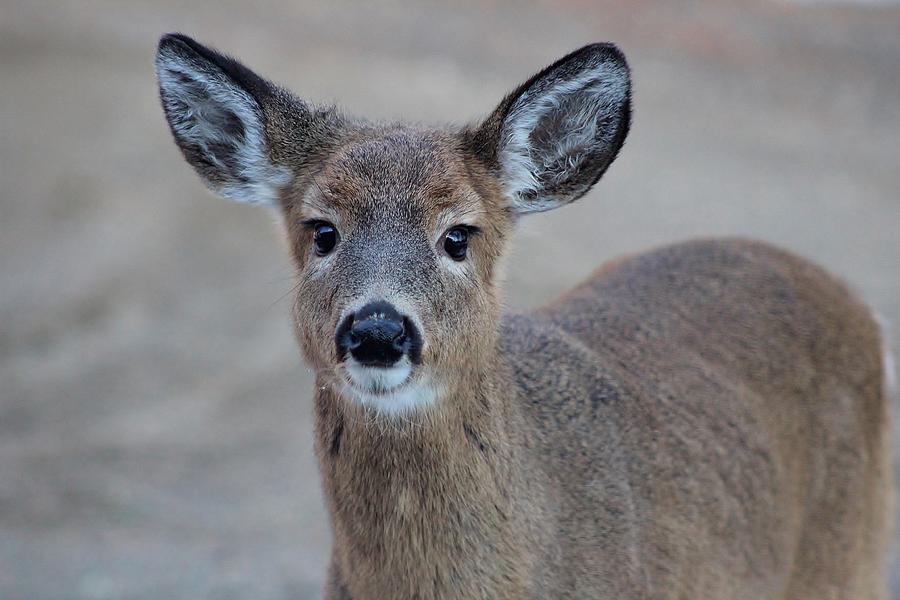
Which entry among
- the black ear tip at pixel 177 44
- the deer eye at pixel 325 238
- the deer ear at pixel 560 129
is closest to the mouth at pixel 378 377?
the deer eye at pixel 325 238

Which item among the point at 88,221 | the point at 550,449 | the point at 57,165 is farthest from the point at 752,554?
the point at 57,165

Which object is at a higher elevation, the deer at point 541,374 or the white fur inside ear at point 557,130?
the white fur inside ear at point 557,130

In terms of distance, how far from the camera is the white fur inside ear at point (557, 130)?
4758mm

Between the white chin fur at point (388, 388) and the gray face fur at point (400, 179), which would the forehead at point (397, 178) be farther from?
the white chin fur at point (388, 388)

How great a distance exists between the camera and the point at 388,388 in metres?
4.12

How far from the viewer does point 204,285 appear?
45.3 feet

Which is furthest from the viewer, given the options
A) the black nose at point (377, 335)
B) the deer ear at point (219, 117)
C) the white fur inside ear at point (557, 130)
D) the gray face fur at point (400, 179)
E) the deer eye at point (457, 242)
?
the deer ear at point (219, 117)

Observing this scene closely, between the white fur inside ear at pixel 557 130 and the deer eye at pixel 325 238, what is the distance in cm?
76

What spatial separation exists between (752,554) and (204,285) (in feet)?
30.9

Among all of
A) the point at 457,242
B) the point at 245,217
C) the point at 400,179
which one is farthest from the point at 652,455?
the point at 245,217

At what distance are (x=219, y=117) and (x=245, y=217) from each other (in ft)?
31.7

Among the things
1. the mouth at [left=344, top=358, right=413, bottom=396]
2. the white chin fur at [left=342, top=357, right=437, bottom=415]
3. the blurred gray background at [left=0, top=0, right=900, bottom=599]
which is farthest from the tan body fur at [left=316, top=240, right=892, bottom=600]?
the blurred gray background at [left=0, top=0, right=900, bottom=599]

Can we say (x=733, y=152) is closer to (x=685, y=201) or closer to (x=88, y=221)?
(x=685, y=201)

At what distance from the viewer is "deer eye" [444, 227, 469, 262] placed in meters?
4.51
